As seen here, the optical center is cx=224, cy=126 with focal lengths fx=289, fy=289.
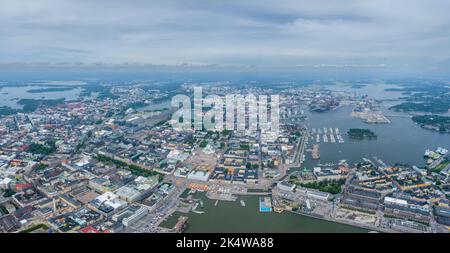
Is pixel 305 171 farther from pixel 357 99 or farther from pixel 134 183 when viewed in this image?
pixel 357 99

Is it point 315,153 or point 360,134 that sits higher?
point 360,134

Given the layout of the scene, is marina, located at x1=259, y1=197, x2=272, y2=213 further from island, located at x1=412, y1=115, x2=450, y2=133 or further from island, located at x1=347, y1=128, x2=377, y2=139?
island, located at x1=412, y1=115, x2=450, y2=133

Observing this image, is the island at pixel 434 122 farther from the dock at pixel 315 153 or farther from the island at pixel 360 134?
the dock at pixel 315 153

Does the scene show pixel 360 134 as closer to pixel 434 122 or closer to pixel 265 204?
pixel 434 122

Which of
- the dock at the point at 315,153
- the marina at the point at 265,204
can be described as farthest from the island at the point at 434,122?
the marina at the point at 265,204

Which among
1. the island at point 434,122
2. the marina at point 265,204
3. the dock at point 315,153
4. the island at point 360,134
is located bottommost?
the marina at point 265,204

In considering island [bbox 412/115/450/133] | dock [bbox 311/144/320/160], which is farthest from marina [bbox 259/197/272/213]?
island [bbox 412/115/450/133]

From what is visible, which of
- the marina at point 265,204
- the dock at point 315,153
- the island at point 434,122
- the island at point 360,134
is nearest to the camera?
the marina at point 265,204

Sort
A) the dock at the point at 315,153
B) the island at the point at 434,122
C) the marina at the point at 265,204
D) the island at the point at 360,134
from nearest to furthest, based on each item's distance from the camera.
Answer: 1. the marina at the point at 265,204
2. the dock at the point at 315,153
3. the island at the point at 360,134
4. the island at the point at 434,122

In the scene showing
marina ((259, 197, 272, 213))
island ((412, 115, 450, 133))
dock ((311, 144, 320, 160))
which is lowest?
marina ((259, 197, 272, 213))

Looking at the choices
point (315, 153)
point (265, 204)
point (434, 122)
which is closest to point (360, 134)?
point (315, 153)
